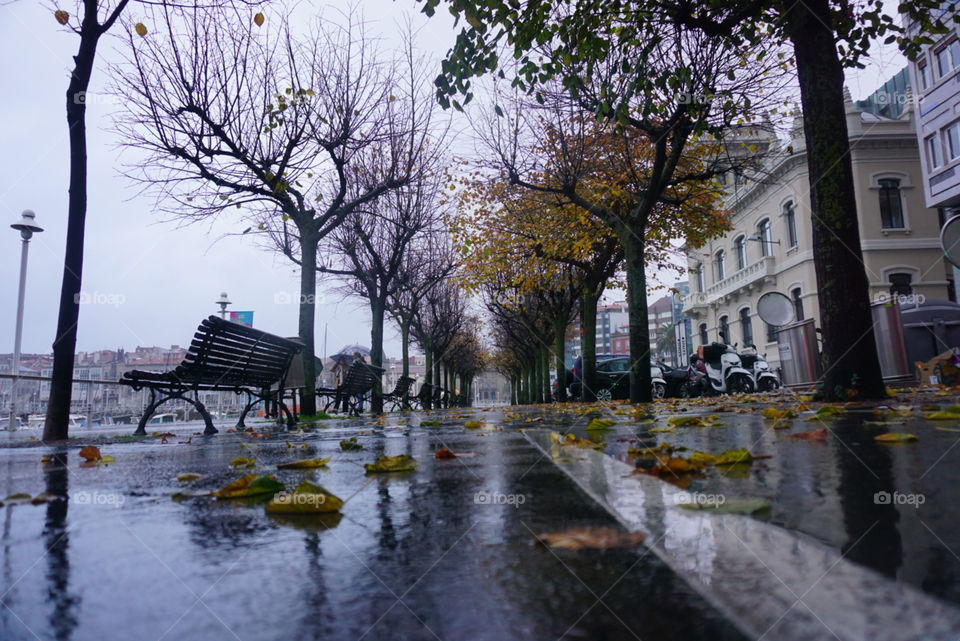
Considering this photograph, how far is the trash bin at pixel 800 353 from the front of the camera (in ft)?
40.3

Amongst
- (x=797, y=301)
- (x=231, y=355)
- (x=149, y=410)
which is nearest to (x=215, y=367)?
(x=231, y=355)

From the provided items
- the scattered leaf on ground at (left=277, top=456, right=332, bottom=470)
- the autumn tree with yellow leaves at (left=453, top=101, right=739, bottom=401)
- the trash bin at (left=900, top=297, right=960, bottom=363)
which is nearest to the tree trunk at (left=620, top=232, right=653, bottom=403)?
the autumn tree with yellow leaves at (left=453, top=101, right=739, bottom=401)

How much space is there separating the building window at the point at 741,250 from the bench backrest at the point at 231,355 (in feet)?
115

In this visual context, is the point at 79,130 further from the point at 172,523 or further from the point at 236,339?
the point at 172,523

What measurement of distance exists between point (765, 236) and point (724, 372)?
19666 mm

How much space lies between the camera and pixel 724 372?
18.5 metres

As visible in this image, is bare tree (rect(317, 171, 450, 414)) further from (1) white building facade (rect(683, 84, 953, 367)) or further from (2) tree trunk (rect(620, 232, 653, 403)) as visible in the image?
(1) white building facade (rect(683, 84, 953, 367))

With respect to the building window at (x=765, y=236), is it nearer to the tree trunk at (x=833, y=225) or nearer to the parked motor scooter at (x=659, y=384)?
the parked motor scooter at (x=659, y=384)

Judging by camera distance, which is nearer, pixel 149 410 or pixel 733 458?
pixel 733 458

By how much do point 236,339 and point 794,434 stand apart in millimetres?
5303

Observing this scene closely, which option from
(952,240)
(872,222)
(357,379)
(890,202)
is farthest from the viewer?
(890,202)

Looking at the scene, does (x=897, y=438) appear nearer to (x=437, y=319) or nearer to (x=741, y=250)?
(x=437, y=319)

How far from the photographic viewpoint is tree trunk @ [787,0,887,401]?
224 inches

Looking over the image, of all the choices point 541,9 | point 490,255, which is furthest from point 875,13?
point 490,255
